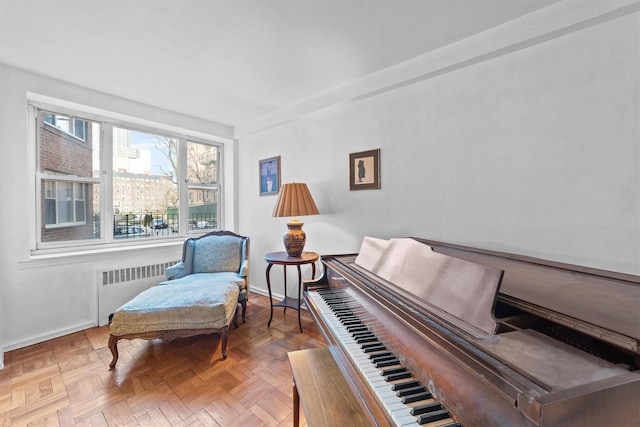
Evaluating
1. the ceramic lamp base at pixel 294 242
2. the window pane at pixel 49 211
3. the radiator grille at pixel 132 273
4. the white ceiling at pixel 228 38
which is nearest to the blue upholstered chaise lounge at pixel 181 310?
the radiator grille at pixel 132 273

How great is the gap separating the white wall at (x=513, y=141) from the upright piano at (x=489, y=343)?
22.1 inches

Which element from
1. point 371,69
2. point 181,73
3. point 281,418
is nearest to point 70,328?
point 281,418

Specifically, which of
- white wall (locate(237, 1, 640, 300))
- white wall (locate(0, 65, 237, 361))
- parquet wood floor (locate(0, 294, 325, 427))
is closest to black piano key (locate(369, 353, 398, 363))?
parquet wood floor (locate(0, 294, 325, 427))

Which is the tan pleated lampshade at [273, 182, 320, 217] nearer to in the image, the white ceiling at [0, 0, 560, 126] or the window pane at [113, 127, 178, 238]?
the white ceiling at [0, 0, 560, 126]

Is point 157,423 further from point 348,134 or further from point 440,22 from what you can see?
point 440,22

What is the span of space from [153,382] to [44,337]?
1445 millimetres

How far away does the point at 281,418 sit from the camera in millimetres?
1488

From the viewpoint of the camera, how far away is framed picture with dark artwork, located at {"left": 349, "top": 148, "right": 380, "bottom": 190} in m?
2.40

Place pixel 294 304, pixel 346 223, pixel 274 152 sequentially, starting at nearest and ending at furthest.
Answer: pixel 346 223
pixel 294 304
pixel 274 152

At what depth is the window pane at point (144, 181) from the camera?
3018mm

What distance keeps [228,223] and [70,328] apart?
6.62 ft

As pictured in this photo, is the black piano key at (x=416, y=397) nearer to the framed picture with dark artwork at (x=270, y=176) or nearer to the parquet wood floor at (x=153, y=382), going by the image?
the parquet wood floor at (x=153, y=382)

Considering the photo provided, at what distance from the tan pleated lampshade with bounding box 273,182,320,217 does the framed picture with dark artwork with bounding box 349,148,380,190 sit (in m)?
0.46

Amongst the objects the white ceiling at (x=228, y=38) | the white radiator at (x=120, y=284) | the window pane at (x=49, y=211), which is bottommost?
the white radiator at (x=120, y=284)
